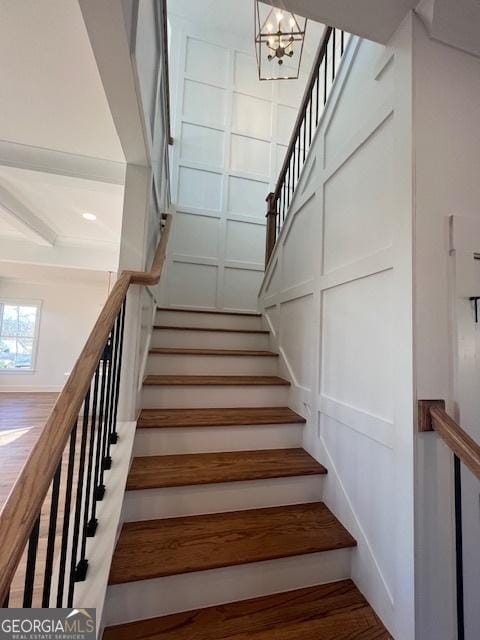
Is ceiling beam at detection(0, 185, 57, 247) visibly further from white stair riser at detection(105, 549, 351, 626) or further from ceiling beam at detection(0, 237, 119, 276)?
white stair riser at detection(105, 549, 351, 626)

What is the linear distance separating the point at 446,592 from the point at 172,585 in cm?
98

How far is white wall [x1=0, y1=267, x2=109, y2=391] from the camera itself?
616 cm

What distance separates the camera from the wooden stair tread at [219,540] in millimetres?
1161

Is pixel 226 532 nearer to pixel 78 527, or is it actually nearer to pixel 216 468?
pixel 216 468

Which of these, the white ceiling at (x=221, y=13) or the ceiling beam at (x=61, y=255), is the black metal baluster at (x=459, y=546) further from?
the white ceiling at (x=221, y=13)

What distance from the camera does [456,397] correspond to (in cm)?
112

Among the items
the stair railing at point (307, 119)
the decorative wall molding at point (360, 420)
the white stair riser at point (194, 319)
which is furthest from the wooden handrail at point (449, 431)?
the white stair riser at point (194, 319)

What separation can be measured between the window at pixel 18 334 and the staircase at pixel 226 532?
570 cm

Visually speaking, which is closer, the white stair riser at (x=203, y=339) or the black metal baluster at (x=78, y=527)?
the black metal baluster at (x=78, y=527)

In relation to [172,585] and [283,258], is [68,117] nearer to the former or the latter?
[283,258]

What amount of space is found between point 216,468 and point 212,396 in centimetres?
51

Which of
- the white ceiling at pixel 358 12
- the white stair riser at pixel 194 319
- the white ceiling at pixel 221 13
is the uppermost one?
the white ceiling at pixel 221 13

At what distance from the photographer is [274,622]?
114 cm

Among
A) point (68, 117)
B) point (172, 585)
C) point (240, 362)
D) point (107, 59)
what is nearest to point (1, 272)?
point (68, 117)
